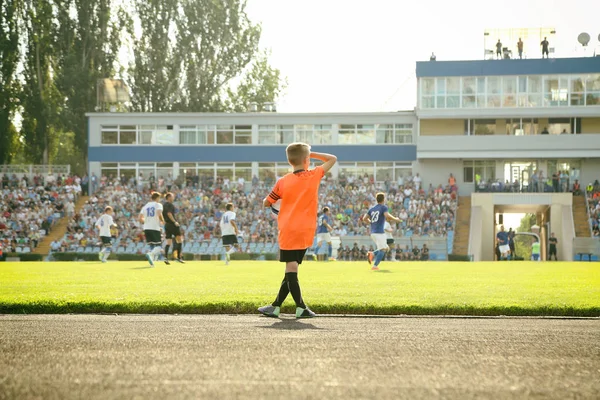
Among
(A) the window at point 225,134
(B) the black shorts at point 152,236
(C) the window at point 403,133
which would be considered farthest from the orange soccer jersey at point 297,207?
(A) the window at point 225,134

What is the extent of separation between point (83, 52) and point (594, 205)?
127 ft

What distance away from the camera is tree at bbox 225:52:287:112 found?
79812 millimetres

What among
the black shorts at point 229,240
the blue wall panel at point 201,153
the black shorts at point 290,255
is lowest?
the black shorts at point 229,240

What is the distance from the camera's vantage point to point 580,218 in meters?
53.3

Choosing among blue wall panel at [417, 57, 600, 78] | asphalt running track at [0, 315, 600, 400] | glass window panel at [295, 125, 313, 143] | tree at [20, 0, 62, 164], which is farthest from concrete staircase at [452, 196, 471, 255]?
asphalt running track at [0, 315, 600, 400]

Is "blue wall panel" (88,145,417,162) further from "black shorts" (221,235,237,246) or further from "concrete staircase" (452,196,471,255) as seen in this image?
"black shorts" (221,235,237,246)

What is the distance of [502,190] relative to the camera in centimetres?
5616

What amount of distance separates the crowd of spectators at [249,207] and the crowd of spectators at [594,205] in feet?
26.2

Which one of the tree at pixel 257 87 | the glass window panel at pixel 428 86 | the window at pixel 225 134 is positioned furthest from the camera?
the tree at pixel 257 87

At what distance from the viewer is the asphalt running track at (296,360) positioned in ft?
18.2

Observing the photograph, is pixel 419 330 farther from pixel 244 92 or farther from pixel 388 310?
pixel 244 92

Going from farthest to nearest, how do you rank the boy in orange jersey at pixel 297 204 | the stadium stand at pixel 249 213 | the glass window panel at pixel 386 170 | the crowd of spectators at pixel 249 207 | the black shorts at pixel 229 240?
the glass window panel at pixel 386 170
the crowd of spectators at pixel 249 207
the stadium stand at pixel 249 213
the black shorts at pixel 229 240
the boy in orange jersey at pixel 297 204

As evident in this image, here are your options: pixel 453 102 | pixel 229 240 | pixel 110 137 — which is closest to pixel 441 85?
pixel 453 102

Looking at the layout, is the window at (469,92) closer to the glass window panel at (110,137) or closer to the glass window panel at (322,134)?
the glass window panel at (322,134)
